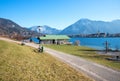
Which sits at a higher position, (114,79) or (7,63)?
(7,63)

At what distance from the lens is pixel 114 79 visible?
769 inches

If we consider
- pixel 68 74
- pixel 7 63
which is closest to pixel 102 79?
pixel 68 74

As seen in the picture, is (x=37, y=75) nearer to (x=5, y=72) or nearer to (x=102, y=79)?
(x=5, y=72)

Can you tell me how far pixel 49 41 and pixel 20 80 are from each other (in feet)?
282

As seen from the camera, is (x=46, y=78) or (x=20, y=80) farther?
(x=46, y=78)

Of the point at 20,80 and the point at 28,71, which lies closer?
the point at 20,80

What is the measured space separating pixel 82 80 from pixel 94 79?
147 centimetres

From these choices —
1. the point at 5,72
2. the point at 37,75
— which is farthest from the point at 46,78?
the point at 5,72

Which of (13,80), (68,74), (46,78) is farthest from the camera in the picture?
(68,74)

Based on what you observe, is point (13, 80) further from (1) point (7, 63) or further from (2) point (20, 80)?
(1) point (7, 63)

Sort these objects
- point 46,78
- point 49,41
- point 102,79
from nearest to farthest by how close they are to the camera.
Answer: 1. point 46,78
2. point 102,79
3. point 49,41

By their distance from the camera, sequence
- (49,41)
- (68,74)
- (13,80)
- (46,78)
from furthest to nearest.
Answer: (49,41), (68,74), (46,78), (13,80)

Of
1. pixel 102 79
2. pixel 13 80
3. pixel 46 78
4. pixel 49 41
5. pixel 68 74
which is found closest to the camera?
pixel 13 80

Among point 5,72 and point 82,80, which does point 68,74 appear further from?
point 5,72
